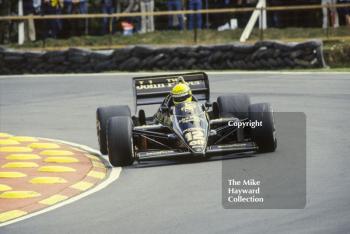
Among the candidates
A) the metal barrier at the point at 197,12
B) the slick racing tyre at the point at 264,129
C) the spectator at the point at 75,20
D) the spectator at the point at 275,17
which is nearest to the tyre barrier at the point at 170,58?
the metal barrier at the point at 197,12

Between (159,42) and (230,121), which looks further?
(159,42)

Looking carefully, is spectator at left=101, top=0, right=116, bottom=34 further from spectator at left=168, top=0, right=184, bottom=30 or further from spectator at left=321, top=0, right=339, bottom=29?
spectator at left=321, top=0, right=339, bottom=29

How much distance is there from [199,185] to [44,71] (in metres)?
16.6

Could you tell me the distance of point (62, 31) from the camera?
2773 centimetres

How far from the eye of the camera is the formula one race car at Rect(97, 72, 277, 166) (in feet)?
39.5

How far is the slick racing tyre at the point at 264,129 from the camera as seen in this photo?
12.3 m

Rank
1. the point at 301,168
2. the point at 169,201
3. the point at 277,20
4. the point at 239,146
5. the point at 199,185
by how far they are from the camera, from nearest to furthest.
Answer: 1. the point at 169,201
2. the point at 199,185
3. the point at 301,168
4. the point at 239,146
5. the point at 277,20

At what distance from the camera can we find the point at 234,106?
13.3 metres

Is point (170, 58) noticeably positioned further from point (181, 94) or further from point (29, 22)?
point (181, 94)

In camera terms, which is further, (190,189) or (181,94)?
(181,94)

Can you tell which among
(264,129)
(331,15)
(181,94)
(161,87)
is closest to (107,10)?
(331,15)

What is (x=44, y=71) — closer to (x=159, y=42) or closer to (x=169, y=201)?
(x=159, y=42)

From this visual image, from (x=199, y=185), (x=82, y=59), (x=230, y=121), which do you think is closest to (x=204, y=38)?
(x=82, y=59)

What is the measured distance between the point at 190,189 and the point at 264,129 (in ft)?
7.26
